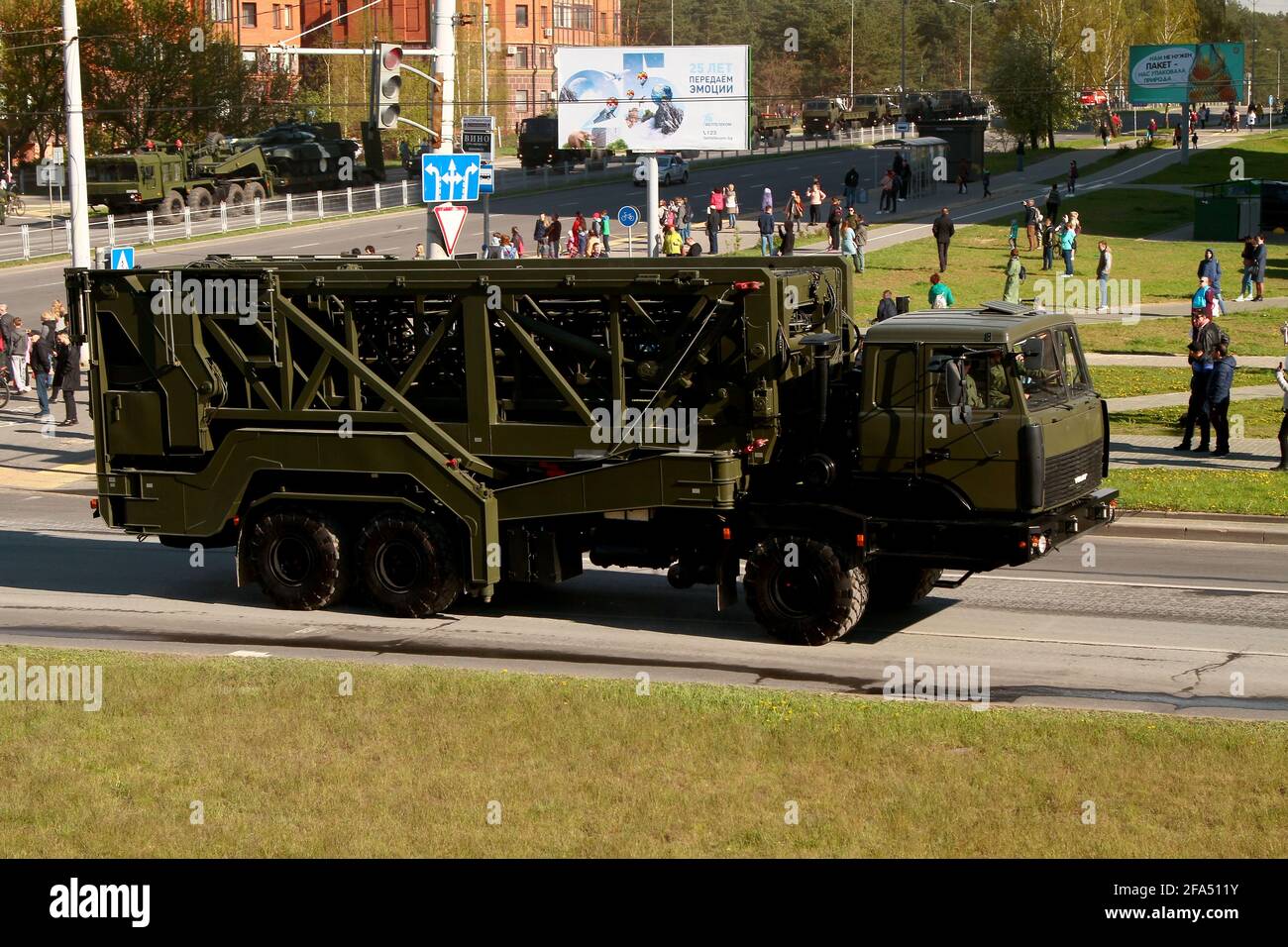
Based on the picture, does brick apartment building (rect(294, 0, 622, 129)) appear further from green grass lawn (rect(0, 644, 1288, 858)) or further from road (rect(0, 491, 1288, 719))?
green grass lawn (rect(0, 644, 1288, 858))

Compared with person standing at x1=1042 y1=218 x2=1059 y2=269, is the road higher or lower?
lower

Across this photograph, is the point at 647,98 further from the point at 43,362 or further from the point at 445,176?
the point at 445,176

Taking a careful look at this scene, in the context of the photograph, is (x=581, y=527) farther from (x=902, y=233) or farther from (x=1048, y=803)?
(x=902, y=233)

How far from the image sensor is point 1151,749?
10227mm

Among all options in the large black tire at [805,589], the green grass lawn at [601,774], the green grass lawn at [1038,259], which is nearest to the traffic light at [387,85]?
the large black tire at [805,589]

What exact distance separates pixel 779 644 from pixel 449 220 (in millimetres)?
10431

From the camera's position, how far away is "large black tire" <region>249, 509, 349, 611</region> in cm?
1528

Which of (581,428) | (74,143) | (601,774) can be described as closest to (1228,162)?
(74,143)

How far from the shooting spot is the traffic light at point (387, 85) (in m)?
22.9

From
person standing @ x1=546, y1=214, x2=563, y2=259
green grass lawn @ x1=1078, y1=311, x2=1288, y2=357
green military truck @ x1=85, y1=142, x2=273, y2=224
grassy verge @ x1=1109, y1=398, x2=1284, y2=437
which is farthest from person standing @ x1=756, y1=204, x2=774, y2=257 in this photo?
green military truck @ x1=85, y1=142, x2=273, y2=224

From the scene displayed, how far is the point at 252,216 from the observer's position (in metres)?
58.9

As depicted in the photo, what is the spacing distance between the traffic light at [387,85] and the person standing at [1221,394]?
12.2 m

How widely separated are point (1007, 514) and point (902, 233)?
40950 mm

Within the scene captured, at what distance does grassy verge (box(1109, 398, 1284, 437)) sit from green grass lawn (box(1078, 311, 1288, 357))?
585 cm
